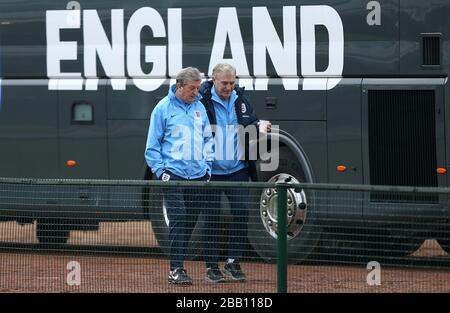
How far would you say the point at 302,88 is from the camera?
12.7m

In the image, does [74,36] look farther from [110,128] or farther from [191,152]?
[191,152]

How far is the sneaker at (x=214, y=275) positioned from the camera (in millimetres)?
10086

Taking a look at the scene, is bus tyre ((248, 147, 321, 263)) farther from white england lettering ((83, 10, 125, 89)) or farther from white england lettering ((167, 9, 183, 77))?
white england lettering ((83, 10, 125, 89))

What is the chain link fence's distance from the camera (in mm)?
9109

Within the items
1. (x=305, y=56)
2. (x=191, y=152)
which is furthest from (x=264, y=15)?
(x=191, y=152)

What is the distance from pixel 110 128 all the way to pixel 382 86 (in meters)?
3.02

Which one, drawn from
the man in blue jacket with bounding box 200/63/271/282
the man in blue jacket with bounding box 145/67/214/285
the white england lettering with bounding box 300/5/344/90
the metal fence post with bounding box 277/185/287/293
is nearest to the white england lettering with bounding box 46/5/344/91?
the white england lettering with bounding box 300/5/344/90

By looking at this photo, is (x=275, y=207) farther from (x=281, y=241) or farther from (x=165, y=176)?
(x=165, y=176)

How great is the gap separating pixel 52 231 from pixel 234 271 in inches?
61.7

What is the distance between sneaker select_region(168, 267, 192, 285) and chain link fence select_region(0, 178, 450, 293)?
5 cm

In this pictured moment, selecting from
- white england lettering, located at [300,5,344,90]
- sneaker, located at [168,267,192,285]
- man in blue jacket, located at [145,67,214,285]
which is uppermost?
white england lettering, located at [300,5,344,90]

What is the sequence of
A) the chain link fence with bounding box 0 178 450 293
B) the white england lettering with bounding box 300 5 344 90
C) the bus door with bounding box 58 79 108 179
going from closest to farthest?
the chain link fence with bounding box 0 178 450 293 → the white england lettering with bounding box 300 5 344 90 → the bus door with bounding box 58 79 108 179

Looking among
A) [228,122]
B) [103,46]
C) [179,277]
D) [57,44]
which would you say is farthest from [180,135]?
[57,44]

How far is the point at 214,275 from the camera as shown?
10094 mm
